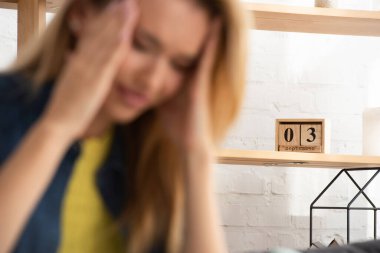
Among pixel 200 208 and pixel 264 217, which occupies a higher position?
pixel 200 208

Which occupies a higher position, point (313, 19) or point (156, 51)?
point (313, 19)

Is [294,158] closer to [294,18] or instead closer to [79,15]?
[294,18]

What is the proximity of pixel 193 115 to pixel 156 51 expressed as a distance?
11cm

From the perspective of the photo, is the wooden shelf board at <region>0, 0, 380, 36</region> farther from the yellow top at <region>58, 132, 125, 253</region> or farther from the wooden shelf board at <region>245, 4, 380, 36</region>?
the yellow top at <region>58, 132, 125, 253</region>

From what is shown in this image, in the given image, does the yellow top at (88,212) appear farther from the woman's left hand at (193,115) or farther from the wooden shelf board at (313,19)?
the wooden shelf board at (313,19)

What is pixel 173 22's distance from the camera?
2.54 ft

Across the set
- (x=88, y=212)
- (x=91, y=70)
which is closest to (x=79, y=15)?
(x=91, y=70)

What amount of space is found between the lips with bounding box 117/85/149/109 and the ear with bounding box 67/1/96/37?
0.24 ft

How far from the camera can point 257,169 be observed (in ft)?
8.96

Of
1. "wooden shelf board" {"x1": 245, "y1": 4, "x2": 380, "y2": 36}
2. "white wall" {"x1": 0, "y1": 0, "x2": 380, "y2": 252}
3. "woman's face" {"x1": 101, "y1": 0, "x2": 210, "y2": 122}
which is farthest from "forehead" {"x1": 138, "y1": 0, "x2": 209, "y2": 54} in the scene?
"white wall" {"x1": 0, "y1": 0, "x2": 380, "y2": 252}

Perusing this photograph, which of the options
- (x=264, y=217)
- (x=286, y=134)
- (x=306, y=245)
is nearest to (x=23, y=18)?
(x=286, y=134)

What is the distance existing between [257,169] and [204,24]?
6.41 feet

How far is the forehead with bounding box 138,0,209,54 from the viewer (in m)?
0.77

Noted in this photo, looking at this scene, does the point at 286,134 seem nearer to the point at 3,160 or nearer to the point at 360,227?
the point at 360,227
